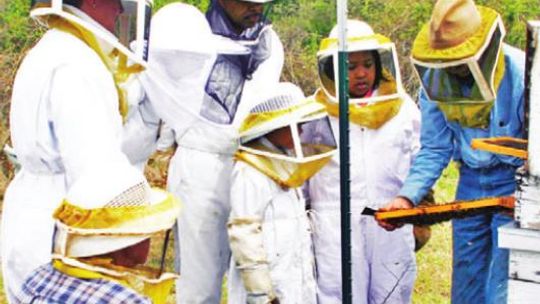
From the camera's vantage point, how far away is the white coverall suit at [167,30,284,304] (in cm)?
441

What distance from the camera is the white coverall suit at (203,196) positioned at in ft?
14.5

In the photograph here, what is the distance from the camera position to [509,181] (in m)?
4.08

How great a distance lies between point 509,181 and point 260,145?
105 centimetres

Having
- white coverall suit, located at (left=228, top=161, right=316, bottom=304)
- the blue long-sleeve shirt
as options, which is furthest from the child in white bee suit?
the blue long-sleeve shirt

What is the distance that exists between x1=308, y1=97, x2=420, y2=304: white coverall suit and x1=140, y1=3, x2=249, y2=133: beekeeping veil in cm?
65

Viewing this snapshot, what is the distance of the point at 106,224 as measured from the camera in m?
2.62

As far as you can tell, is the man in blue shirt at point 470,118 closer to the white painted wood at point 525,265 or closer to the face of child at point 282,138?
the face of child at point 282,138

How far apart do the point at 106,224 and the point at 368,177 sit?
212 cm

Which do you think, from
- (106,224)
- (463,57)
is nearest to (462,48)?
(463,57)

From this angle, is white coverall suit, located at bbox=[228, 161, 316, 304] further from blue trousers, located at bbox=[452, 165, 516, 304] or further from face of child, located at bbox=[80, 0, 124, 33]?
face of child, located at bbox=[80, 0, 124, 33]

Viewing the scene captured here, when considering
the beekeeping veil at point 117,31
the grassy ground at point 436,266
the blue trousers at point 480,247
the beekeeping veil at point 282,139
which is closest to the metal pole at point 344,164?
the beekeeping veil at point 282,139

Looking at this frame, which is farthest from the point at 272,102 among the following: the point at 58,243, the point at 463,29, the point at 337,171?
the point at 58,243

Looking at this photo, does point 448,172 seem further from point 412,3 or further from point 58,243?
point 58,243

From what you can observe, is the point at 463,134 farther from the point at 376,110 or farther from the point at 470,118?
the point at 376,110
